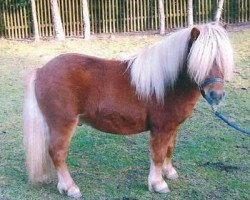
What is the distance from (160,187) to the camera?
4.49 metres

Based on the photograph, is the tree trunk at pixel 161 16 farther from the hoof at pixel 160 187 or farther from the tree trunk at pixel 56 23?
the hoof at pixel 160 187

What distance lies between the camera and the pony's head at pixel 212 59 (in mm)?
3863

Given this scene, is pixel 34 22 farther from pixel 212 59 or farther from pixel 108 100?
pixel 212 59

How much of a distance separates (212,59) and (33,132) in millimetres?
1778

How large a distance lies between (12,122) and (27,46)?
6.43m

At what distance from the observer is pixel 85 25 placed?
13648 millimetres

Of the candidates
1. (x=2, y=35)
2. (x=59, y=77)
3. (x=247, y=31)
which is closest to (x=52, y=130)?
(x=59, y=77)

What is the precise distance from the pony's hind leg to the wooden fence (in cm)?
1080

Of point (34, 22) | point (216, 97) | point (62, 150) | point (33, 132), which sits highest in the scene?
point (216, 97)

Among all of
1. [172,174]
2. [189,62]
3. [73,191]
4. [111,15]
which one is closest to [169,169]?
[172,174]

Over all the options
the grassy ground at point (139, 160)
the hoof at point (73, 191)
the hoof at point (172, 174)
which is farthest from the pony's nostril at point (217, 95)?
the hoof at point (73, 191)

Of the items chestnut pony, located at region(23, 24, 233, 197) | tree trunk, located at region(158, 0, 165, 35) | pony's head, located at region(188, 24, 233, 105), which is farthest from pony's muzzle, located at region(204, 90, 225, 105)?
tree trunk, located at region(158, 0, 165, 35)

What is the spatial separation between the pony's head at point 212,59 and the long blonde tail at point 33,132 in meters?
1.51

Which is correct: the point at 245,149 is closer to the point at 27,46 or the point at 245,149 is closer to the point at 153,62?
the point at 153,62
